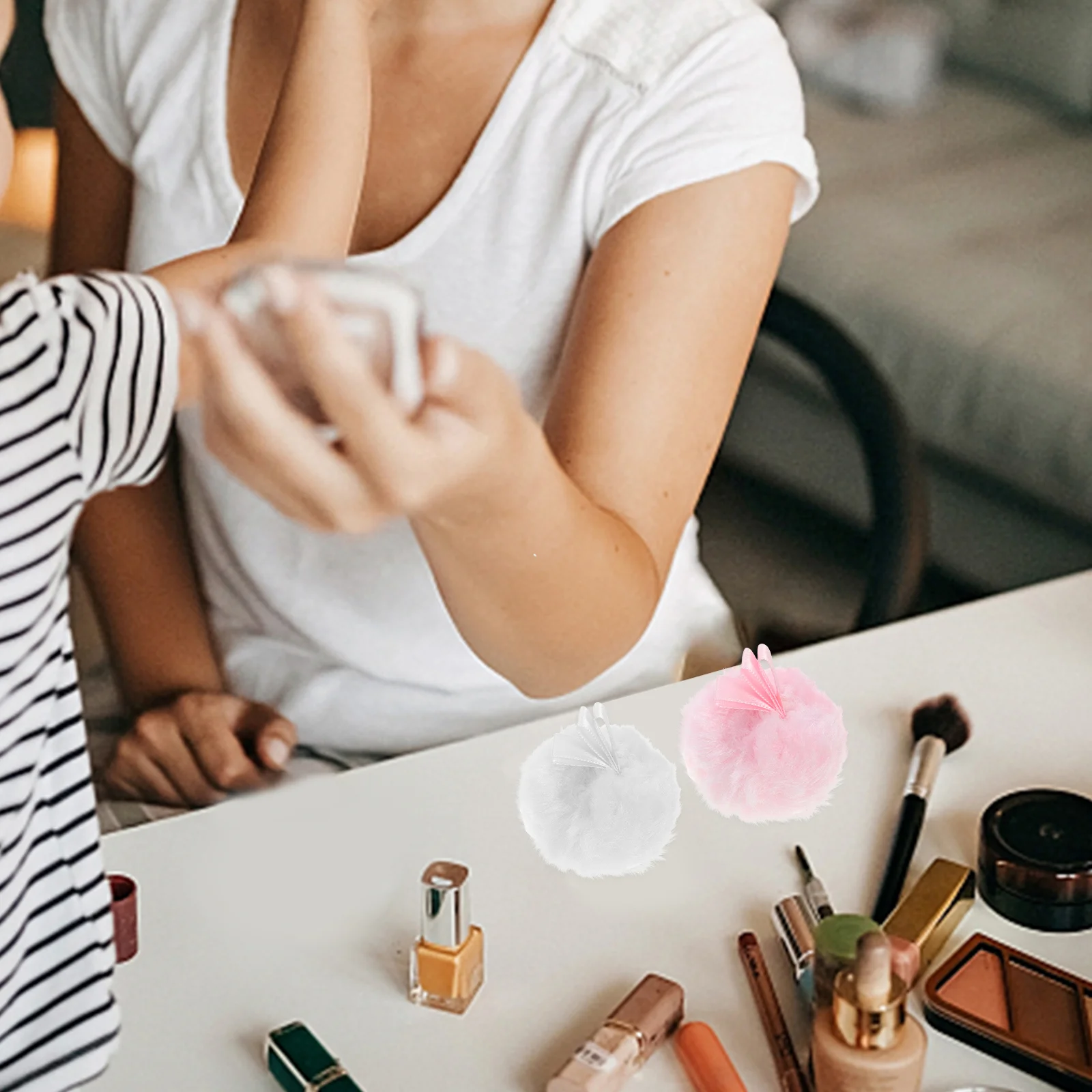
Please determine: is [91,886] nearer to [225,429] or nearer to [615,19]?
[225,429]

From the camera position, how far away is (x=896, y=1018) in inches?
11.9

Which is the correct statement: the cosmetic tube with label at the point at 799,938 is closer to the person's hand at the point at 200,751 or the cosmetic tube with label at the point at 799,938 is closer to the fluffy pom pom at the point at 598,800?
the fluffy pom pom at the point at 598,800

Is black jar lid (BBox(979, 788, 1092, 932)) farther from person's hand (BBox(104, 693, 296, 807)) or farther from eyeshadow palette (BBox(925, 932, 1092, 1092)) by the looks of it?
person's hand (BBox(104, 693, 296, 807))

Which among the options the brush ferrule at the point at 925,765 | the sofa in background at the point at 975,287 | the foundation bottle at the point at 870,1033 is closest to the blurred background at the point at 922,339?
the sofa in background at the point at 975,287

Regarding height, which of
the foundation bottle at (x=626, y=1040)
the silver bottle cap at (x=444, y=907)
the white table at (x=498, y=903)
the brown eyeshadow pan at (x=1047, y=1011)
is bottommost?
the white table at (x=498, y=903)

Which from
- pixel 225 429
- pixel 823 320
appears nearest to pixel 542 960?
pixel 225 429

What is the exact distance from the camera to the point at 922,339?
0.61 m

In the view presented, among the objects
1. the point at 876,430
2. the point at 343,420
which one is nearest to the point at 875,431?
the point at 876,430

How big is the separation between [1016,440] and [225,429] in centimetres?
47

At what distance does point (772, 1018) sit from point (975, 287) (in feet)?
1.22

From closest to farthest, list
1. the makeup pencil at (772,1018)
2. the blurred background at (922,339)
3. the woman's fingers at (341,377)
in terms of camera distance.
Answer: the woman's fingers at (341,377) → the makeup pencil at (772,1018) → the blurred background at (922,339)

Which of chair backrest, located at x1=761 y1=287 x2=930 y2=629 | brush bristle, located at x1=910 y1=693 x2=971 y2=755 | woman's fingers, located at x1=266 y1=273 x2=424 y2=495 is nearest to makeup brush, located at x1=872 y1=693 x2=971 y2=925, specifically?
brush bristle, located at x1=910 y1=693 x2=971 y2=755

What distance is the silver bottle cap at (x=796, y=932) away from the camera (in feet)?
1.14

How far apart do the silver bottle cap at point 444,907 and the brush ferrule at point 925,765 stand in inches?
5.4
